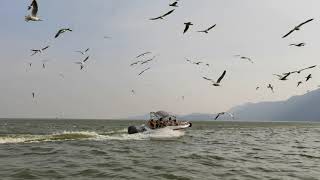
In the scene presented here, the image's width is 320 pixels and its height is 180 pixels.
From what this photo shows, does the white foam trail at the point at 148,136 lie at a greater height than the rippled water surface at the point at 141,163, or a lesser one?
greater

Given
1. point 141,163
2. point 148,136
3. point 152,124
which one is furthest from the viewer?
point 152,124

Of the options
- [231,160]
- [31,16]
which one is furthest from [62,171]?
[31,16]

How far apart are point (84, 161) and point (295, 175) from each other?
44.1 ft

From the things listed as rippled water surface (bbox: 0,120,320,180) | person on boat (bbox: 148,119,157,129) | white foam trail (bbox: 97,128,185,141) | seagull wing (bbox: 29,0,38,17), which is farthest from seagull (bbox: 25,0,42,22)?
person on boat (bbox: 148,119,157,129)

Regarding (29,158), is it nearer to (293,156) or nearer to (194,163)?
(194,163)

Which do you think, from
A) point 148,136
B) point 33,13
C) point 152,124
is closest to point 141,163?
point 33,13

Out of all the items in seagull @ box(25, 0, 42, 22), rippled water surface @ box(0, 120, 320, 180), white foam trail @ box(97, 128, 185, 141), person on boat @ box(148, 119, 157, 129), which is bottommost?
rippled water surface @ box(0, 120, 320, 180)

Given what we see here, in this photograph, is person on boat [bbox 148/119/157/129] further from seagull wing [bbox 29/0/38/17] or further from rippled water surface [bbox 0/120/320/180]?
seagull wing [bbox 29/0/38/17]

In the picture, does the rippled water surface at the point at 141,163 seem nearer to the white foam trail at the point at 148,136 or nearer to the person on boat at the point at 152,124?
the white foam trail at the point at 148,136

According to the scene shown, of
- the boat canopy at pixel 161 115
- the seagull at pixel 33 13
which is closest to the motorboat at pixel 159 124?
the boat canopy at pixel 161 115

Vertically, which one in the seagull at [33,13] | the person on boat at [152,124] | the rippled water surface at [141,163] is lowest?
the rippled water surface at [141,163]

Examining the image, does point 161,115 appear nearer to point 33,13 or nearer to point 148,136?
point 148,136

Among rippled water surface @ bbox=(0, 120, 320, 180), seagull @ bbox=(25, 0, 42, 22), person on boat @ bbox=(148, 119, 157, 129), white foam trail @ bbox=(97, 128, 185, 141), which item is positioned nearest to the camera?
seagull @ bbox=(25, 0, 42, 22)

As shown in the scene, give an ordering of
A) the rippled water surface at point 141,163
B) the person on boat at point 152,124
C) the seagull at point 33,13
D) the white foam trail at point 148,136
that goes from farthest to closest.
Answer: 1. the person on boat at point 152,124
2. the white foam trail at point 148,136
3. the rippled water surface at point 141,163
4. the seagull at point 33,13
